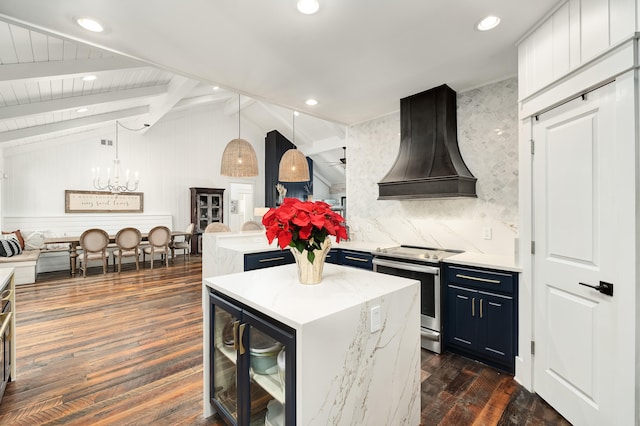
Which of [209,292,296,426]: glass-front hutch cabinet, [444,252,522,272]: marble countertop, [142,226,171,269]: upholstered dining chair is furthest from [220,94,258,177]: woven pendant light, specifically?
[142,226,171,269]: upholstered dining chair

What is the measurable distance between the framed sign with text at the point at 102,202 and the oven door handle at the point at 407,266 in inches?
267

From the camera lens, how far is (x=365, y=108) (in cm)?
384

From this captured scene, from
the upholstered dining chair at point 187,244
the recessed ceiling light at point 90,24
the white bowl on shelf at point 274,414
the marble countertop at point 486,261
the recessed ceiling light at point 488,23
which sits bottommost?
the white bowl on shelf at point 274,414

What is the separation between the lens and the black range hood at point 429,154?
3.03 metres

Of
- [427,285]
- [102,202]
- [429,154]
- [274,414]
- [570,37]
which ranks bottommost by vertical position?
[274,414]

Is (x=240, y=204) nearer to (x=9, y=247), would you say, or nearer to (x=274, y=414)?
(x=9, y=247)

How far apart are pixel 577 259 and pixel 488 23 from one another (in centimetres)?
169

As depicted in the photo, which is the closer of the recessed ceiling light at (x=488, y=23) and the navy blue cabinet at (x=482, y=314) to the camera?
the recessed ceiling light at (x=488, y=23)

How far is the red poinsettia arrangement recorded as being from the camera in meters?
1.52

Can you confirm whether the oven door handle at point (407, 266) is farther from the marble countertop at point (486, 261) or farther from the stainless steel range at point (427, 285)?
the marble countertop at point (486, 261)

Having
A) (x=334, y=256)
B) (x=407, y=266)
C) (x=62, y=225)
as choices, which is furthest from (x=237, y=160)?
(x=62, y=225)

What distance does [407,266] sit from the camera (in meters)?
2.95

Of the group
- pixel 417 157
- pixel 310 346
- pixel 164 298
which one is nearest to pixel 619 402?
pixel 310 346

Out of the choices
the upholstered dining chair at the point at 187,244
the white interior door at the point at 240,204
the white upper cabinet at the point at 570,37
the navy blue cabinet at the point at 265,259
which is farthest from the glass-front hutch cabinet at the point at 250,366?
the white interior door at the point at 240,204
